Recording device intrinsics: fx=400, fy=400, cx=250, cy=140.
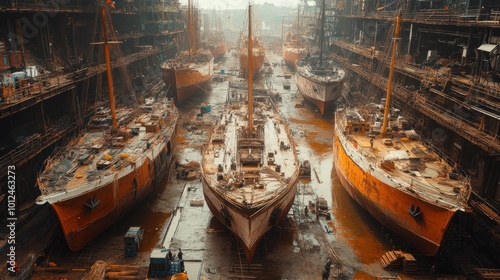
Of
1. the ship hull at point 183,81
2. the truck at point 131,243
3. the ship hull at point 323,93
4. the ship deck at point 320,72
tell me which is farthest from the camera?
the ship hull at point 183,81

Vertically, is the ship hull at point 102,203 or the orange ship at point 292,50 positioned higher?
the orange ship at point 292,50

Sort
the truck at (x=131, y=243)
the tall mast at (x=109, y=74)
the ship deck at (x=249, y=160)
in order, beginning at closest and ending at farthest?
A: 1. the ship deck at (x=249, y=160)
2. the truck at (x=131, y=243)
3. the tall mast at (x=109, y=74)

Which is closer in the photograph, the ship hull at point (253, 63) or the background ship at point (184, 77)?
the background ship at point (184, 77)

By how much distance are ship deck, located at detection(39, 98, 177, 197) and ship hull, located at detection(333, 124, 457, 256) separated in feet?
42.7

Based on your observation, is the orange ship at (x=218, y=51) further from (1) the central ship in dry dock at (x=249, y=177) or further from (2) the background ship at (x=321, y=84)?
(1) the central ship in dry dock at (x=249, y=177)

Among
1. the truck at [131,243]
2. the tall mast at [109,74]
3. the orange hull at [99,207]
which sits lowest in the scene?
the truck at [131,243]

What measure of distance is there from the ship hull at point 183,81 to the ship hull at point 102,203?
2454cm

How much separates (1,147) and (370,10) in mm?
51453

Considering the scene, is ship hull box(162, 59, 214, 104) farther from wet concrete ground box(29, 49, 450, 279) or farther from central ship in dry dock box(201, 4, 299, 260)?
wet concrete ground box(29, 49, 450, 279)

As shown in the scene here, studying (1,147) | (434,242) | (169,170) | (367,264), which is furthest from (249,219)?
(1,147)

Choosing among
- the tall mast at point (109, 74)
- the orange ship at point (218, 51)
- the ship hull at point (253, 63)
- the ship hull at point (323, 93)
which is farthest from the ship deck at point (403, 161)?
the orange ship at point (218, 51)

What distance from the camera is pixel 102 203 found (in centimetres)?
2098

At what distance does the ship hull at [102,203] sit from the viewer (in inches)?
758

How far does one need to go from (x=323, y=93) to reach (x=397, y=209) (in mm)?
25333
